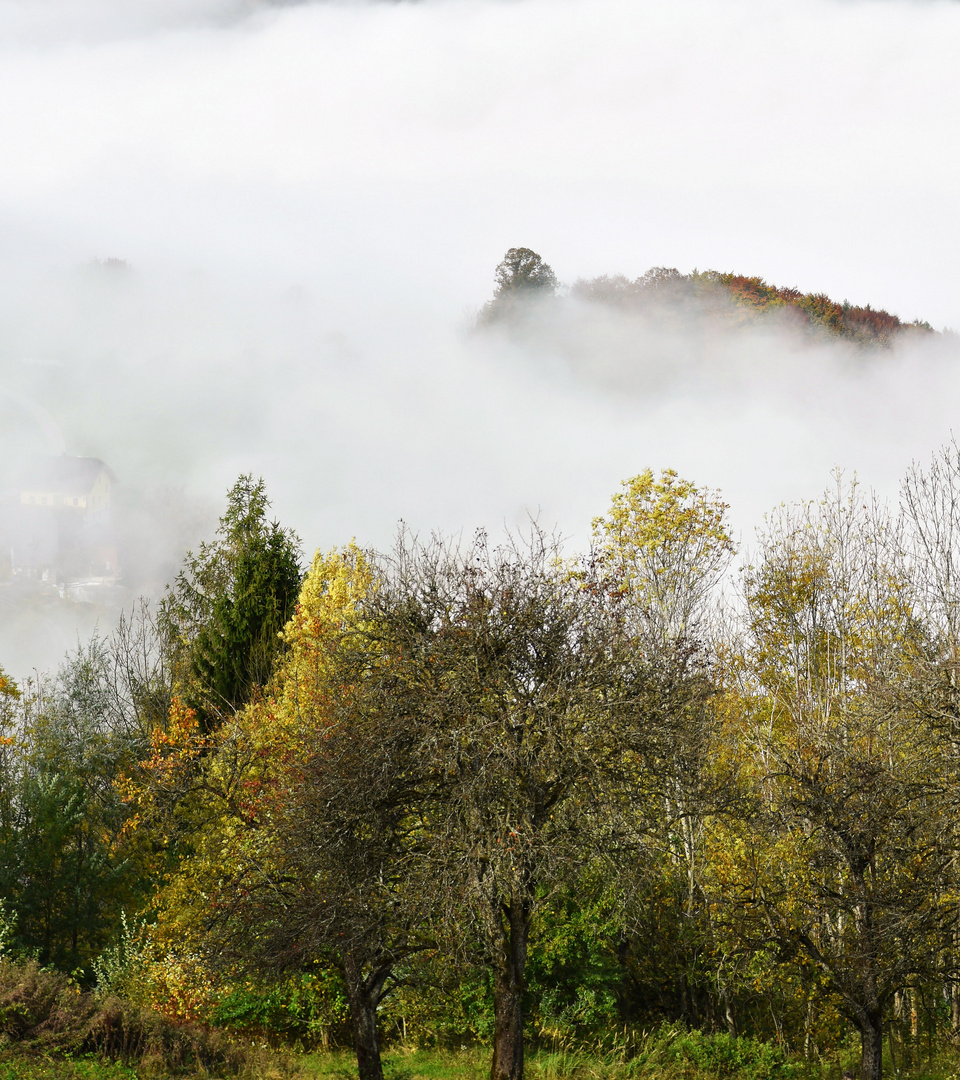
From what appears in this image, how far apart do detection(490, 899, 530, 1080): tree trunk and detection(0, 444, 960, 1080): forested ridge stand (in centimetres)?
5

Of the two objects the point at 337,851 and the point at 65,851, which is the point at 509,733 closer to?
the point at 337,851

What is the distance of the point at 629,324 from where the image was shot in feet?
246

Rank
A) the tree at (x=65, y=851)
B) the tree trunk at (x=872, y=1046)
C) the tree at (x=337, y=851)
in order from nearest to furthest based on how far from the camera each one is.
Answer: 1. the tree at (x=337, y=851)
2. the tree trunk at (x=872, y=1046)
3. the tree at (x=65, y=851)

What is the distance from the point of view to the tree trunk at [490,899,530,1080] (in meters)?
13.3

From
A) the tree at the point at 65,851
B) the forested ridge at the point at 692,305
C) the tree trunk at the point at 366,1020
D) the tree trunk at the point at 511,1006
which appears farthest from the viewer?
the forested ridge at the point at 692,305

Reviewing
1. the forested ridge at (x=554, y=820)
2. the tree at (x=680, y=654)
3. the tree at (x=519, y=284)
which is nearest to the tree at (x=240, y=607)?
the forested ridge at (x=554, y=820)

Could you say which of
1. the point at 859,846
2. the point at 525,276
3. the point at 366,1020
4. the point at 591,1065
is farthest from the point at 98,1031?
the point at 525,276

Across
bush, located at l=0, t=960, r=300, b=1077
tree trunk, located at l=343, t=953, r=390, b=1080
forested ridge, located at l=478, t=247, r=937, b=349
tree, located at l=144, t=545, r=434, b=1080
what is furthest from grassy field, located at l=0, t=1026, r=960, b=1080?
forested ridge, located at l=478, t=247, r=937, b=349

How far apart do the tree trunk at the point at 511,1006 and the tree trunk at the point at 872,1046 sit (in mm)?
5954

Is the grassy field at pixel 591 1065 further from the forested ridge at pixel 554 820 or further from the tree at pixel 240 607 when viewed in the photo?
the tree at pixel 240 607

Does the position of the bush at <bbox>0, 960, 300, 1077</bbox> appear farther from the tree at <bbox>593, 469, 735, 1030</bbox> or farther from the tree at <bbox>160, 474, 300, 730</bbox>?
the tree at <bbox>160, 474, 300, 730</bbox>

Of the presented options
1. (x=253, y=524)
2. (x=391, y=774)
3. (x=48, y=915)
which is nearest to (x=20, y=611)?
(x=253, y=524)

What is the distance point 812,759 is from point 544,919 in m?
6.00

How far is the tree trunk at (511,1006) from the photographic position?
524 inches
